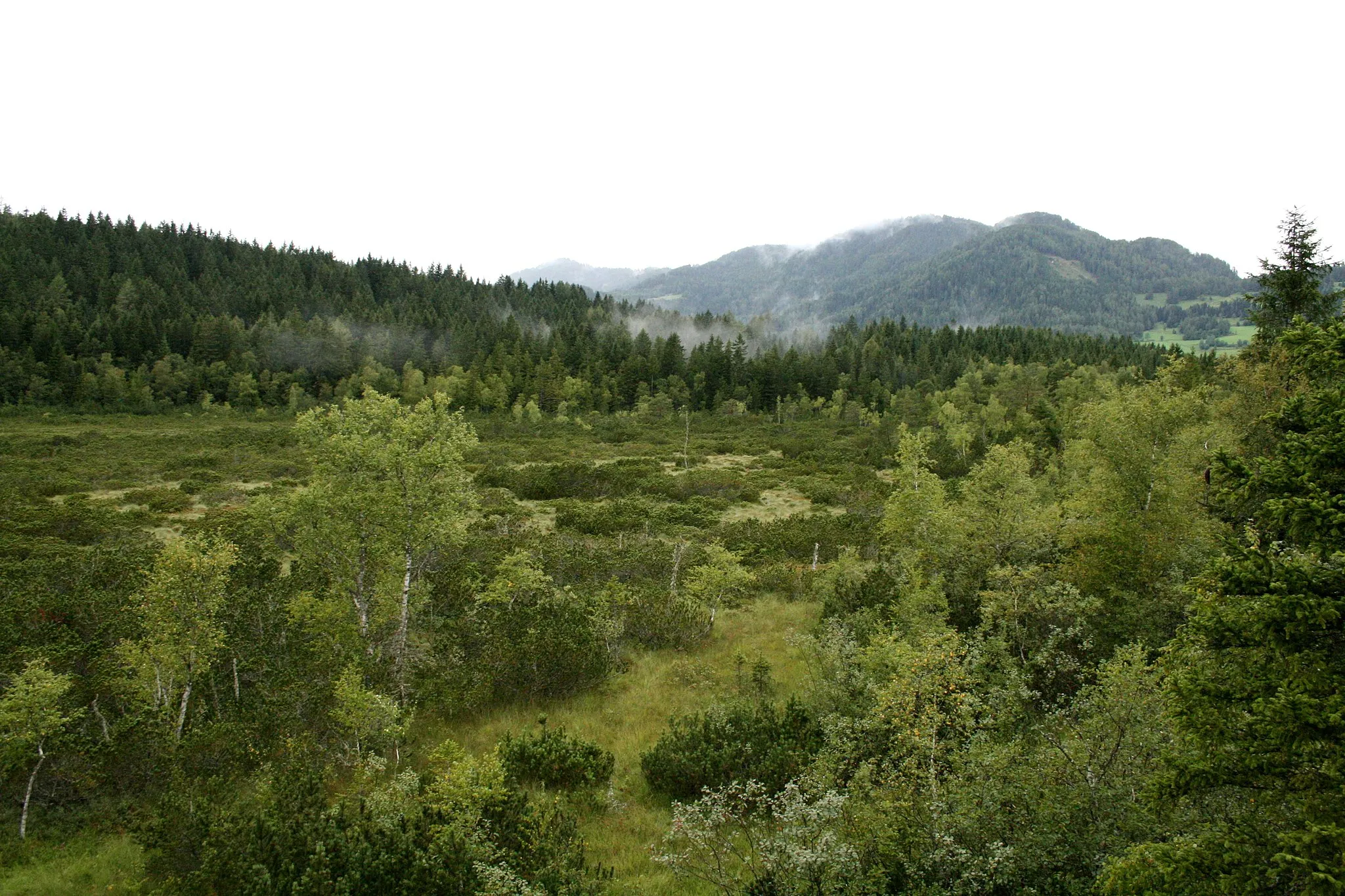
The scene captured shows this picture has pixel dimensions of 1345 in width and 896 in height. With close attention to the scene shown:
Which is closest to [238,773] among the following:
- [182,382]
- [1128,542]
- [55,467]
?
[1128,542]

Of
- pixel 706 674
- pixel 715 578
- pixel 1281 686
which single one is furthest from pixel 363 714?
pixel 1281 686

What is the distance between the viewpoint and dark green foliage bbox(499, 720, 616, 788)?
12.2 m


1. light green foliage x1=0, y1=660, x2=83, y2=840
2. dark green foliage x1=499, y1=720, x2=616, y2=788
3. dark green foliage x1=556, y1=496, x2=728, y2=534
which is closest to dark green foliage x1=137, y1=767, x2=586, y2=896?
light green foliage x1=0, y1=660, x2=83, y2=840

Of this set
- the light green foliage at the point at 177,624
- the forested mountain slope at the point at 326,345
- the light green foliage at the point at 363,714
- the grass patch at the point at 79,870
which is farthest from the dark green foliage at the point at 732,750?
the forested mountain slope at the point at 326,345

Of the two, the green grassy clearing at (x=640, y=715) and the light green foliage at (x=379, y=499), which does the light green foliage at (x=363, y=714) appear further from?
the light green foliage at (x=379, y=499)

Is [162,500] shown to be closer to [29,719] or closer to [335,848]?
[29,719]

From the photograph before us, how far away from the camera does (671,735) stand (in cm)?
1358

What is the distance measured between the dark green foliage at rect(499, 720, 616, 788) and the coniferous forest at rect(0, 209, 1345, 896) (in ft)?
0.23

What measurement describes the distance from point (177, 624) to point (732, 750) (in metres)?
10.5

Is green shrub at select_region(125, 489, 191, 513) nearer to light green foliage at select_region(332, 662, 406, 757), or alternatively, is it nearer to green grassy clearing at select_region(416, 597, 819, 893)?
green grassy clearing at select_region(416, 597, 819, 893)

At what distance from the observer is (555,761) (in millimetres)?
12406

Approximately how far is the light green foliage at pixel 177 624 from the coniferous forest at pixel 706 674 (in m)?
0.08

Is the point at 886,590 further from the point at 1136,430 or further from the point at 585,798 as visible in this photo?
the point at 585,798

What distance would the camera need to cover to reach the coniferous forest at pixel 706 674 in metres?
5.69
